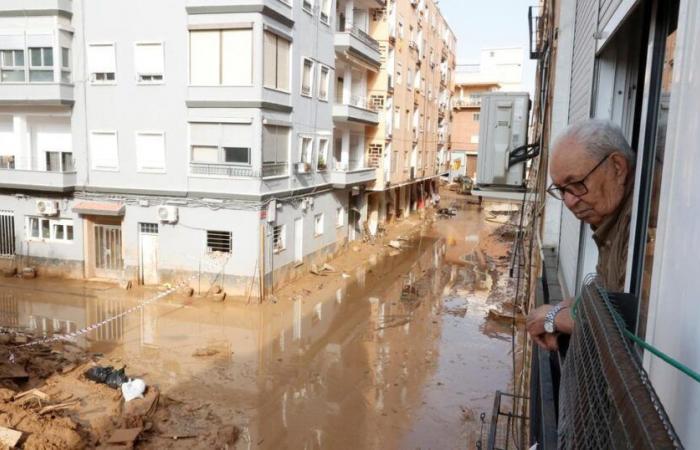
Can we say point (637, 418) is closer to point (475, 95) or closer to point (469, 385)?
point (469, 385)

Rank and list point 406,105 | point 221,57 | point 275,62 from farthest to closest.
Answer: point 406,105, point 275,62, point 221,57

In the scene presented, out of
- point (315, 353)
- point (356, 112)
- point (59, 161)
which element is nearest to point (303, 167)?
point (356, 112)

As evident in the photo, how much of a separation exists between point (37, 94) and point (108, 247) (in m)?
5.51

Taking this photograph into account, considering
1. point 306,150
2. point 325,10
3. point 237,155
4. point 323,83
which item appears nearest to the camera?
point 237,155

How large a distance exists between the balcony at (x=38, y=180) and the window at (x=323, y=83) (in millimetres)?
9174

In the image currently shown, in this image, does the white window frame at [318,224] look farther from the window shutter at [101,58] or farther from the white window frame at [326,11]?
the window shutter at [101,58]

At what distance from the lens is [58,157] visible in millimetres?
18656

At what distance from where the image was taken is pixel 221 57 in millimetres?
16016

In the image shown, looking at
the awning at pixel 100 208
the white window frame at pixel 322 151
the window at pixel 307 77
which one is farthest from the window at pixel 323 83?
the awning at pixel 100 208

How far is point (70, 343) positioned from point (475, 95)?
4901cm

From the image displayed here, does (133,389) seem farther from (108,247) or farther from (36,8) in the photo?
(36,8)

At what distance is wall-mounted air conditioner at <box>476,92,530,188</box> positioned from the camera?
8453 mm

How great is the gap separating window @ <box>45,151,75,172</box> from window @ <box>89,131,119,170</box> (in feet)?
4.25

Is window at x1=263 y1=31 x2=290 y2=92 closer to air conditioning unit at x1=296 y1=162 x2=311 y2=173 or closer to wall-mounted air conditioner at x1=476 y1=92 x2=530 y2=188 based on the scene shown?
air conditioning unit at x1=296 y1=162 x2=311 y2=173
